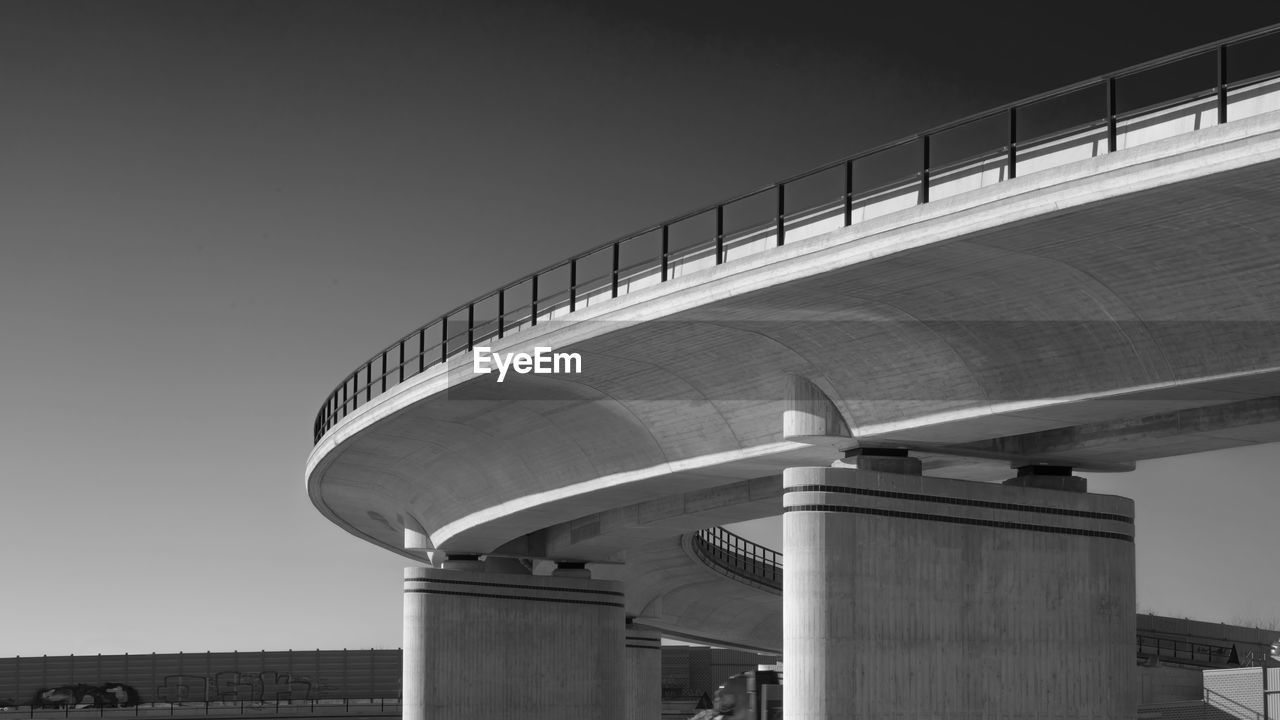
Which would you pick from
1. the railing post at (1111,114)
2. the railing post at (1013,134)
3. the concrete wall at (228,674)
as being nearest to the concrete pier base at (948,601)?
the railing post at (1013,134)

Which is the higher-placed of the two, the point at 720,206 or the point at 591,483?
the point at 720,206

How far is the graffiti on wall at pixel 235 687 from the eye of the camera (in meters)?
92.1

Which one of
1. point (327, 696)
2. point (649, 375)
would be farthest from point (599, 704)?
point (327, 696)

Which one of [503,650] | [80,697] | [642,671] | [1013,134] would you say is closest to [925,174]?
[1013,134]

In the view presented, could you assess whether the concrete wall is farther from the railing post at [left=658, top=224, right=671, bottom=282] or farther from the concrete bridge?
the railing post at [left=658, top=224, right=671, bottom=282]

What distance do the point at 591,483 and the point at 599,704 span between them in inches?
529

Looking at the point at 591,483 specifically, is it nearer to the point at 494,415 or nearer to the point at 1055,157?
the point at 494,415

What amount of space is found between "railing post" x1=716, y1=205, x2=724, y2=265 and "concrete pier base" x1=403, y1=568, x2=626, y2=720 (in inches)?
854

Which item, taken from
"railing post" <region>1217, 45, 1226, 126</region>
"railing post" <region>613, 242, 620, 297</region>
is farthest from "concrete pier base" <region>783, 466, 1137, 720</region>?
"railing post" <region>1217, 45, 1226, 126</region>

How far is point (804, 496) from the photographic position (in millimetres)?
25953

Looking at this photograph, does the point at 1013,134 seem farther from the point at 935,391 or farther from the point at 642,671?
the point at 642,671

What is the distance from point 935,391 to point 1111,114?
6800mm

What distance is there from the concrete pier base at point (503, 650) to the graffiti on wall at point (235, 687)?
50076 mm

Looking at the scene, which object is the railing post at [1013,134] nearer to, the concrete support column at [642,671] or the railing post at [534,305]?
the railing post at [534,305]
